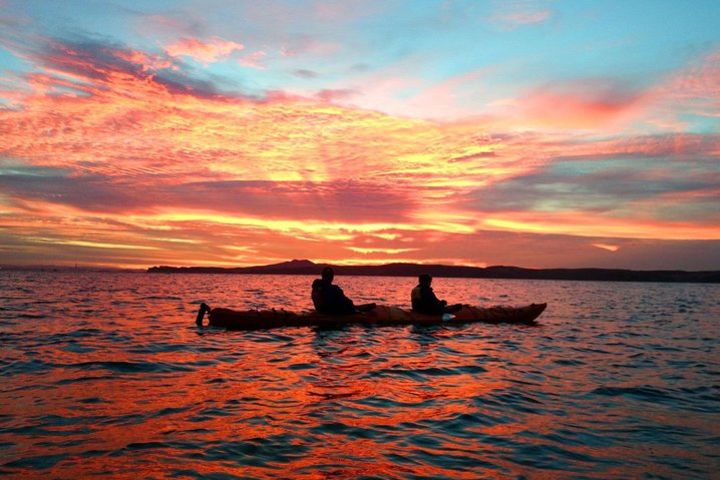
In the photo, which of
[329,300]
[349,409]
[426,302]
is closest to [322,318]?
[329,300]

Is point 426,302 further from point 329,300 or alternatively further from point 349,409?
point 349,409

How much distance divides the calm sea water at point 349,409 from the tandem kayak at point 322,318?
2274 millimetres

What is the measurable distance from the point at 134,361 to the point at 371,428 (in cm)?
699

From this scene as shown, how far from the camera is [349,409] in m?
8.14

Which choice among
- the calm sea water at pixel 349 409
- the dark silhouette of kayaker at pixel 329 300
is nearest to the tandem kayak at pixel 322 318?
the dark silhouette of kayaker at pixel 329 300

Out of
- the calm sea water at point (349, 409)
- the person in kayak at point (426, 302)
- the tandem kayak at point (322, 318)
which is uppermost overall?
the person in kayak at point (426, 302)

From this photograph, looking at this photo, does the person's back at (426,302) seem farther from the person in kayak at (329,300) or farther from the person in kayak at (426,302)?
the person in kayak at (329,300)

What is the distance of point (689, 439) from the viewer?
7.10 meters

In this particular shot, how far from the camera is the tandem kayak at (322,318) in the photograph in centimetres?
1834

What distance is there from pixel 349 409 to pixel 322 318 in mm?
10707

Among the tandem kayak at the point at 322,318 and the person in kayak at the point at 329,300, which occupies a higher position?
the person in kayak at the point at 329,300

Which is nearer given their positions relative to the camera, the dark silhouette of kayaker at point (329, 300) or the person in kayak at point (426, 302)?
the dark silhouette of kayaker at point (329, 300)

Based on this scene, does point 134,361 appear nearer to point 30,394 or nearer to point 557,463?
point 30,394

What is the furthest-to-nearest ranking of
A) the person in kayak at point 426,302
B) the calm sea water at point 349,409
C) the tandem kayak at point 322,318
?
1. the person in kayak at point 426,302
2. the tandem kayak at point 322,318
3. the calm sea water at point 349,409
